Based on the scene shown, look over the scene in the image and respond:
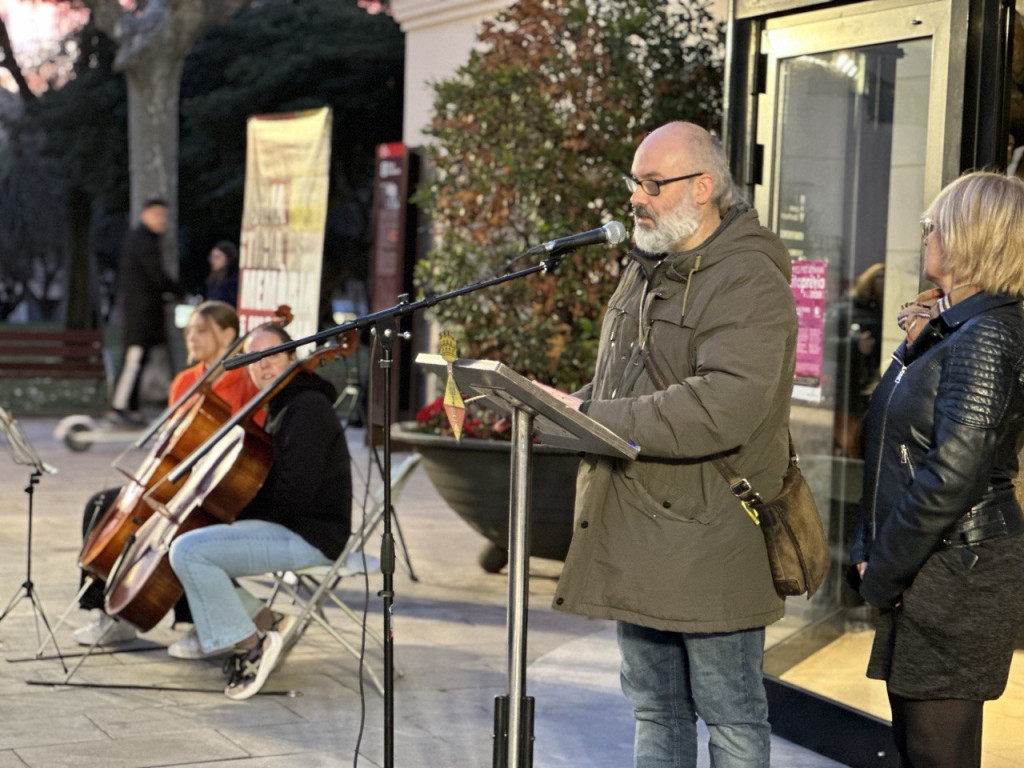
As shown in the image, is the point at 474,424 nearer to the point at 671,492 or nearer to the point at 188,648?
the point at 188,648

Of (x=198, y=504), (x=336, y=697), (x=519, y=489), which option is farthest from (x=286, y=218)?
(x=519, y=489)

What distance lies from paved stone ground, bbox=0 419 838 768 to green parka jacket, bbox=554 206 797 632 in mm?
1426

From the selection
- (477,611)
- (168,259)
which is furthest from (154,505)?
(168,259)

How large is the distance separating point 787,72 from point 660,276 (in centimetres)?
218

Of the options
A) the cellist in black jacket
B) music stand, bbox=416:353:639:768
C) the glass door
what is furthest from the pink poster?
music stand, bbox=416:353:639:768

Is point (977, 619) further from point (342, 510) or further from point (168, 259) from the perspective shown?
point (168, 259)

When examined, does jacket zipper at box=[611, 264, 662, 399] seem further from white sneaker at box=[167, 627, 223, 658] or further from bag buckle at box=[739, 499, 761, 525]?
white sneaker at box=[167, 627, 223, 658]

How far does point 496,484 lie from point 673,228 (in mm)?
4193

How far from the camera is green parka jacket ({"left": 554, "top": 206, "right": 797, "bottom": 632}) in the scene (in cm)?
326

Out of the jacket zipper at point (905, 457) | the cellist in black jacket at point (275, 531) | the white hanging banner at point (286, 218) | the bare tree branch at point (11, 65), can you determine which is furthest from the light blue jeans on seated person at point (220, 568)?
the bare tree branch at point (11, 65)

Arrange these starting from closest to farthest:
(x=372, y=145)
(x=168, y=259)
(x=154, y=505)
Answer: (x=154, y=505), (x=168, y=259), (x=372, y=145)

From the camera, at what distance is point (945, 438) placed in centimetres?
325

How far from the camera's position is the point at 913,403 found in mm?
3381

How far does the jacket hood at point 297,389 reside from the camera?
582cm
